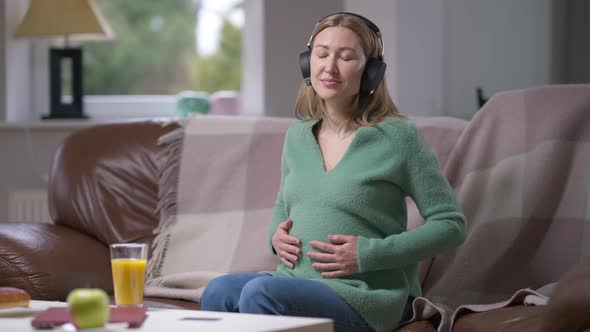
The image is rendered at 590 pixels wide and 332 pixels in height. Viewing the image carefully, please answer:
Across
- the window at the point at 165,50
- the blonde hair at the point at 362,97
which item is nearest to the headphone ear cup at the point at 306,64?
the blonde hair at the point at 362,97

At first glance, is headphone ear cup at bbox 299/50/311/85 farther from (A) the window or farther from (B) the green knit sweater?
(A) the window

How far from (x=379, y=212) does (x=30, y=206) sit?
6.22 ft

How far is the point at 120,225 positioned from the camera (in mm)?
2670

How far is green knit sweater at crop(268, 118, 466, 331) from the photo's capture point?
192 cm

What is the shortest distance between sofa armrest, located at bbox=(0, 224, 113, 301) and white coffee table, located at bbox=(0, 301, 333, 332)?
2.50 ft

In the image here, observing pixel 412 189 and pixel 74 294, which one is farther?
pixel 412 189

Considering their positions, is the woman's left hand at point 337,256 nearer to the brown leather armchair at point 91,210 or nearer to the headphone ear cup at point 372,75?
the headphone ear cup at point 372,75

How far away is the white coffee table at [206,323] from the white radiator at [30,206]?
198 centimetres

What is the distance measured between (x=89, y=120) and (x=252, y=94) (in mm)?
620

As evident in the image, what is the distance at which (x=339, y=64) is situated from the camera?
6.69 ft

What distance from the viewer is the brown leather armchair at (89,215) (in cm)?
237

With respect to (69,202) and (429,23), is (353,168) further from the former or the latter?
(429,23)

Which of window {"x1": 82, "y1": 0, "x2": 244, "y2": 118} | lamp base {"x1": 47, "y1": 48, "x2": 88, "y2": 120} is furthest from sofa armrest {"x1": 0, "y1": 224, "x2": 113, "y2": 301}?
window {"x1": 82, "y1": 0, "x2": 244, "y2": 118}

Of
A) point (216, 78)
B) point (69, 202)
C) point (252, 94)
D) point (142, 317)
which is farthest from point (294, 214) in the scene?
point (216, 78)
